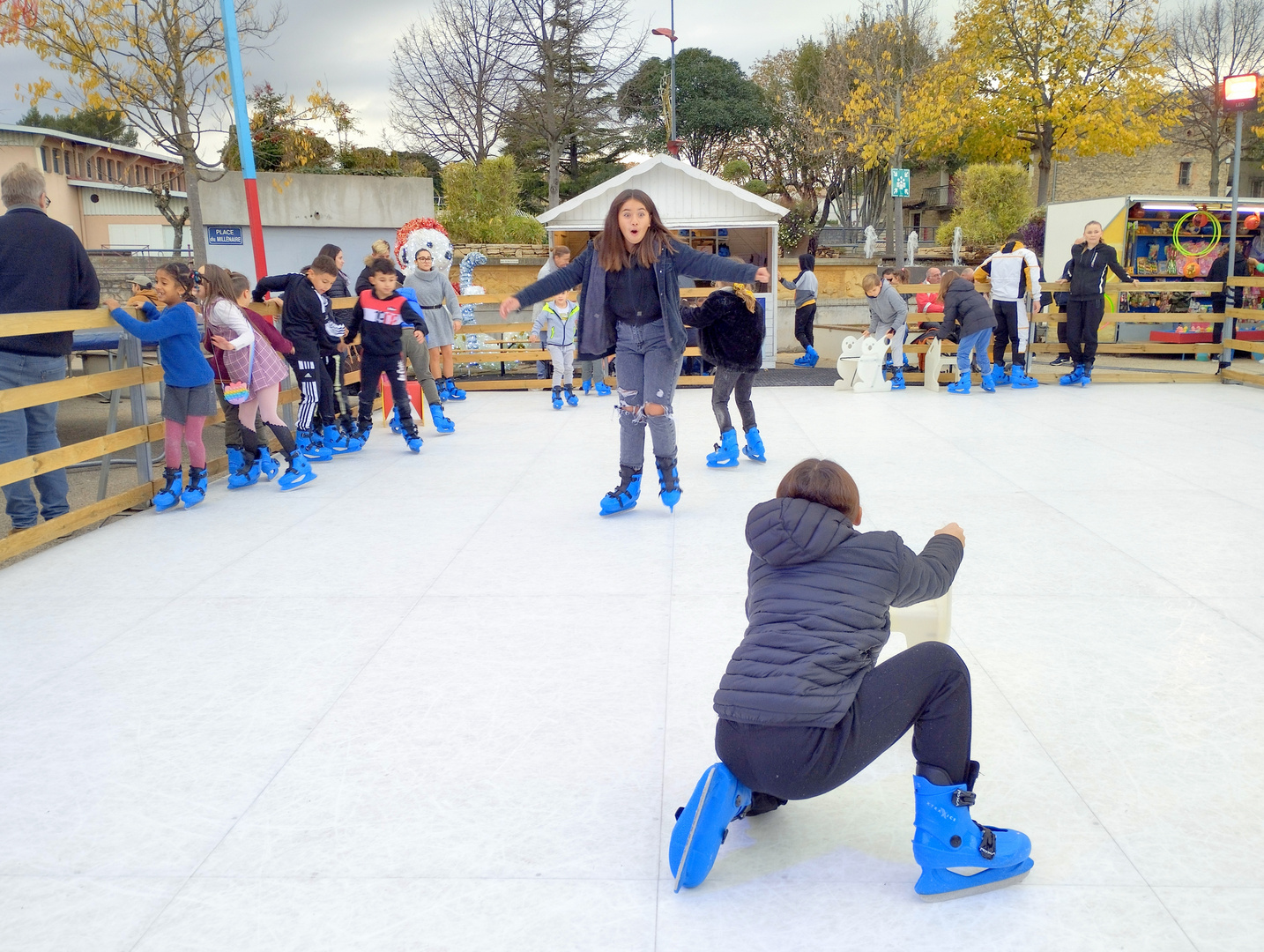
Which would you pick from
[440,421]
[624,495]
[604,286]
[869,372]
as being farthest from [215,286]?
[869,372]

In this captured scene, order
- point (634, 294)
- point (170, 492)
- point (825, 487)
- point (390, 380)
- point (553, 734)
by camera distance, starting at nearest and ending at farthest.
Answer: point (825, 487)
point (553, 734)
point (634, 294)
point (170, 492)
point (390, 380)

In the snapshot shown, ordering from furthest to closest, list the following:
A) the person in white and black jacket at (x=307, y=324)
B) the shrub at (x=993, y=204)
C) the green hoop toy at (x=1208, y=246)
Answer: the shrub at (x=993, y=204) < the green hoop toy at (x=1208, y=246) < the person in white and black jacket at (x=307, y=324)

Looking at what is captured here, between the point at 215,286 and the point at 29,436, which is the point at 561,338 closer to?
the point at 215,286

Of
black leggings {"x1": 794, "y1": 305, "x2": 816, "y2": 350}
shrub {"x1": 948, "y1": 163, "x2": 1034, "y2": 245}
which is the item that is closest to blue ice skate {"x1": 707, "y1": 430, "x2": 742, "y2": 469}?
black leggings {"x1": 794, "y1": 305, "x2": 816, "y2": 350}

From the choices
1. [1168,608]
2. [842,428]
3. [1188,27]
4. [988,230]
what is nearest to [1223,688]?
[1168,608]

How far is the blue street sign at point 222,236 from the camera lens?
18.5m

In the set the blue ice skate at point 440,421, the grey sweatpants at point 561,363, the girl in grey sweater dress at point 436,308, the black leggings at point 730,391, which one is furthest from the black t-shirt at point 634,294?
the grey sweatpants at point 561,363

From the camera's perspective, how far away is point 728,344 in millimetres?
6941

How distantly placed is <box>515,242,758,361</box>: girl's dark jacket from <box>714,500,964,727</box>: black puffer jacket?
3.40m

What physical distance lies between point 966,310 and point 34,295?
9.12m

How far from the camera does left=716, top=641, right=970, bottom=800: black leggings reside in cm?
224

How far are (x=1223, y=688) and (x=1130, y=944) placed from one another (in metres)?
1.59

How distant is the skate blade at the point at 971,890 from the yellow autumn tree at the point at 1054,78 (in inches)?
1026

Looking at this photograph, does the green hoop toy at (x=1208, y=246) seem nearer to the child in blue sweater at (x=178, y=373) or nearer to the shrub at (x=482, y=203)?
the shrub at (x=482, y=203)
